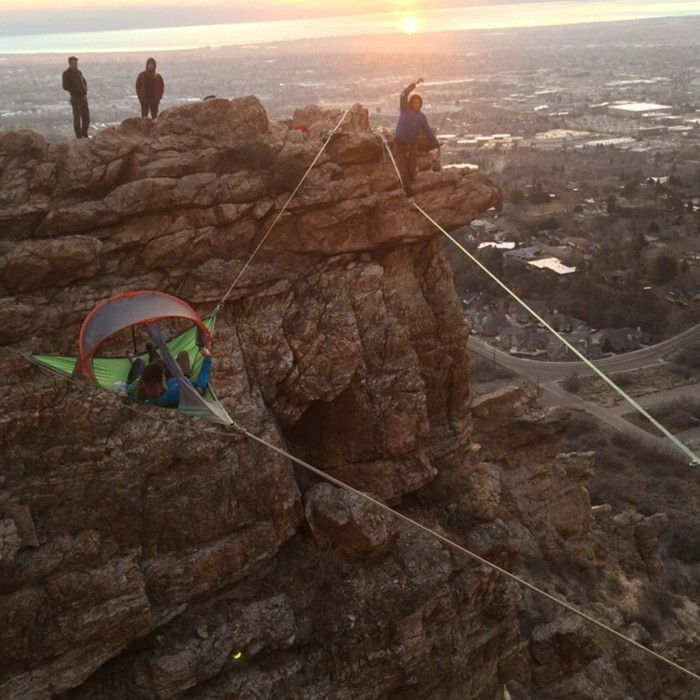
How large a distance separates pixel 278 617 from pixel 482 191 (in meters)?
8.20

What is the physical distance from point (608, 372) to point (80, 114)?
36411 mm

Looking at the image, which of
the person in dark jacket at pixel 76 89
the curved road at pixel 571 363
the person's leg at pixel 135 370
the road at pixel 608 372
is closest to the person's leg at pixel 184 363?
the person's leg at pixel 135 370

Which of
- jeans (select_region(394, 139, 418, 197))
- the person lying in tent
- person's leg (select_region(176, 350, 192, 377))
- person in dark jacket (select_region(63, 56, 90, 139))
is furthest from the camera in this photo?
person in dark jacket (select_region(63, 56, 90, 139))

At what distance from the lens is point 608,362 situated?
4666cm

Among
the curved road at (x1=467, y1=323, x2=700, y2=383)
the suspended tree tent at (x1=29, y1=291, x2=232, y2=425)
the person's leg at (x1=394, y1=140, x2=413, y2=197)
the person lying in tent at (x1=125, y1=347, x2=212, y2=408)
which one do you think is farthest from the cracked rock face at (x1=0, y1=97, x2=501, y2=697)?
the curved road at (x1=467, y1=323, x2=700, y2=383)

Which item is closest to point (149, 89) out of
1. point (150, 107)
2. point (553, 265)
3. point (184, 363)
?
point (150, 107)

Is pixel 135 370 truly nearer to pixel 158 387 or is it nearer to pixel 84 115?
pixel 158 387

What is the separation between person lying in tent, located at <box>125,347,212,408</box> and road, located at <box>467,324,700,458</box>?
29381 millimetres

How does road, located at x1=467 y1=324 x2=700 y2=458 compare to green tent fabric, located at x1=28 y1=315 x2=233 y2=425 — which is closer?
green tent fabric, located at x1=28 y1=315 x2=233 y2=425

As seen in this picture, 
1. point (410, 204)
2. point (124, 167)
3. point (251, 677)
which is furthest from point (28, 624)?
point (410, 204)

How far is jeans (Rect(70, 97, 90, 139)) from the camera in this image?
15305 mm

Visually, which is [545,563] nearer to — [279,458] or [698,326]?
[279,458]

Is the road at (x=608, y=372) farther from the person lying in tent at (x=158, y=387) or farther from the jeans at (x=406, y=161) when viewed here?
the person lying in tent at (x=158, y=387)

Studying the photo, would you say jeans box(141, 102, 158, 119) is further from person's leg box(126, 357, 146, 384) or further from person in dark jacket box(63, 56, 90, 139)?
person's leg box(126, 357, 146, 384)
